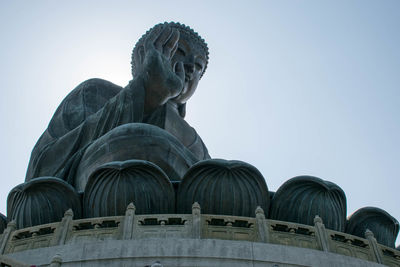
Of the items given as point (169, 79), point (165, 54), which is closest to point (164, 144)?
point (169, 79)

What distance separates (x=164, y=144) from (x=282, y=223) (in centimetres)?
427

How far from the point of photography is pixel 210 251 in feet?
24.7

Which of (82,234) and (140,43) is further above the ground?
(140,43)

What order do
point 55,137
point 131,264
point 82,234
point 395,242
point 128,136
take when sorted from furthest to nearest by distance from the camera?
point 55,137, point 128,136, point 395,242, point 82,234, point 131,264

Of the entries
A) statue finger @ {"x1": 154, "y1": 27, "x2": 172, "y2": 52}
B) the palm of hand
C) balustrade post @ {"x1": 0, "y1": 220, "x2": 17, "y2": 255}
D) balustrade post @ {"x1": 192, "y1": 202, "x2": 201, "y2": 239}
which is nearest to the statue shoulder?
statue finger @ {"x1": 154, "y1": 27, "x2": 172, "y2": 52}

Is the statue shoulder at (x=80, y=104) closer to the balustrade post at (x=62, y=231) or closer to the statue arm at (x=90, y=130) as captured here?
the statue arm at (x=90, y=130)

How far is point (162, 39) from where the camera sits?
51.1 ft

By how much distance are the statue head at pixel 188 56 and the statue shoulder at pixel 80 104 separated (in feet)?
3.97

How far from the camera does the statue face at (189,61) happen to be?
703 inches

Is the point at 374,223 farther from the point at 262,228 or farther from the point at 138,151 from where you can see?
the point at 138,151

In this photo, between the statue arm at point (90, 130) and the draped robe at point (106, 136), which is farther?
the statue arm at point (90, 130)

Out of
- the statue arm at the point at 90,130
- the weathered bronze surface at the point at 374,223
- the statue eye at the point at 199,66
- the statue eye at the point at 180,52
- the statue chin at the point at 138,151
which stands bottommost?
the weathered bronze surface at the point at 374,223

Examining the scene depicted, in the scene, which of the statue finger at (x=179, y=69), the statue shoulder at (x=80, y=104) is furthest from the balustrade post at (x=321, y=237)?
the statue finger at (x=179, y=69)

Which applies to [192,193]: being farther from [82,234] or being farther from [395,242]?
[395,242]
